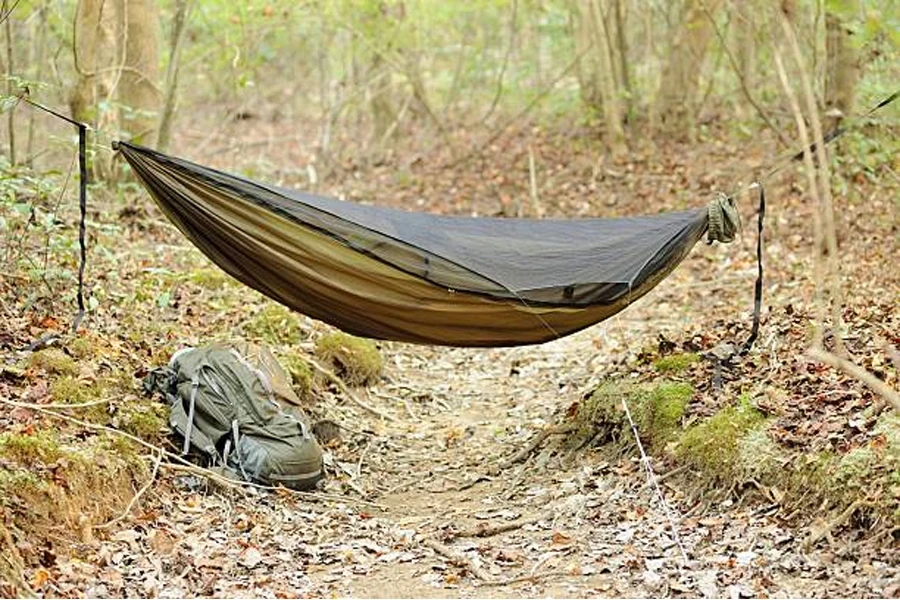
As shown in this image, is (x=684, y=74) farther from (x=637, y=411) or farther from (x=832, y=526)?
(x=832, y=526)

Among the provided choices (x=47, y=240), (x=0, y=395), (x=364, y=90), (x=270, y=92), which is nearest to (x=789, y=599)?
(x=0, y=395)

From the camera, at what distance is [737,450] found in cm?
325

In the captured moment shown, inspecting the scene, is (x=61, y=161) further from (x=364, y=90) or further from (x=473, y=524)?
(x=473, y=524)

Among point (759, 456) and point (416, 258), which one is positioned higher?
point (416, 258)

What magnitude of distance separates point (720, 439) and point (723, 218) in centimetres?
100

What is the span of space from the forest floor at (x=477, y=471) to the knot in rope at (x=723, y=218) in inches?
18.8

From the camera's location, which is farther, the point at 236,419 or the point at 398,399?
the point at 398,399

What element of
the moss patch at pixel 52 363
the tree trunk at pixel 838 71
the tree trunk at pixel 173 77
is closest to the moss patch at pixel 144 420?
the moss patch at pixel 52 363

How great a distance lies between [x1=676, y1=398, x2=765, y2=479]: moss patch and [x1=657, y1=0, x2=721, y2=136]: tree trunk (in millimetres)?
6210

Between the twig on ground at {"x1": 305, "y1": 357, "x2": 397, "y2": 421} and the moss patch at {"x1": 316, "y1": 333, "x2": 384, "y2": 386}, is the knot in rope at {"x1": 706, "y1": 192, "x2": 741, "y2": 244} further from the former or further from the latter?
the moss patch at {"x1": 316, "y1": 333, "x2": 384, "y2": 386}

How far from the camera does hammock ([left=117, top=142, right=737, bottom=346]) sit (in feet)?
12.3

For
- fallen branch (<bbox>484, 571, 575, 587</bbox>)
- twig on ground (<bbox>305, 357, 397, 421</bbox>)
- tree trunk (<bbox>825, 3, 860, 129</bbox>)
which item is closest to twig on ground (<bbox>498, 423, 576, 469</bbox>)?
twig on ground (<bbox>305, 357, 397, 421</bbox>)

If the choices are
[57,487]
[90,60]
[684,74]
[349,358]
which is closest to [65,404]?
[57,487]

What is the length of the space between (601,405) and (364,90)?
24.8 feet
